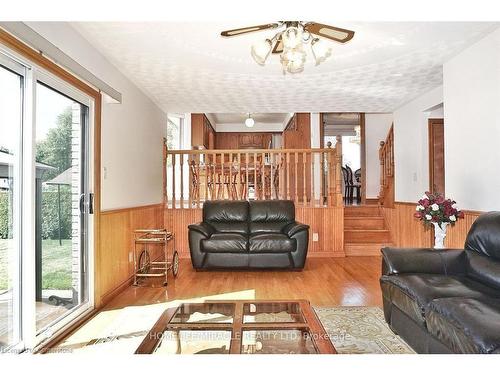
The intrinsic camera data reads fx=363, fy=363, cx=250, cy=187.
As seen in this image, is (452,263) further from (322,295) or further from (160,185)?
(160,185)

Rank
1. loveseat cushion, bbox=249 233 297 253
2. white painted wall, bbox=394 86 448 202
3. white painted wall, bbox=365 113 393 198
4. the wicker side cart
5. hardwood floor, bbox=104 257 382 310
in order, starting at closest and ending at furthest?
hardwood floor, bbox=104 257 382 310
the wicker side cart
loveseat cushion, bbox=249 233 297 253
white painted wall, bbox=394 86 448 202
white painted wall, bbox=365 113 393 198

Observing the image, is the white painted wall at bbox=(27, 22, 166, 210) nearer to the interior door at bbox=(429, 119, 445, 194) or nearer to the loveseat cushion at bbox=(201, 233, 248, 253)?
the loveseat cushion at bbox=(201, 233, 248, 253)

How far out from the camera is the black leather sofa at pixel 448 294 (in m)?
1.66

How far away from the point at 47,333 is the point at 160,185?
3708 mm

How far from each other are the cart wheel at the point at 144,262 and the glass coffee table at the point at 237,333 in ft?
7.90

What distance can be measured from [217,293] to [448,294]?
239cm

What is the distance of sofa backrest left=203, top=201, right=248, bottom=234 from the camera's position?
547cm

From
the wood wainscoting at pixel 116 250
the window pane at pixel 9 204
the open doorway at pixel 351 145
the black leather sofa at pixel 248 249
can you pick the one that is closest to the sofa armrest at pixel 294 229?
the black leather sofa at pixel 248 249

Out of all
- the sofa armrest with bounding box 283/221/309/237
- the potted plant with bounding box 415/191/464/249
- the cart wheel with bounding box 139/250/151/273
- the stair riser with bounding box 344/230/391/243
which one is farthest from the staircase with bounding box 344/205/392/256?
the cart wheel with bounding box 139/250/151/273

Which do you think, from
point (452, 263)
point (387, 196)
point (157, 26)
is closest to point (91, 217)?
point (157, 26)

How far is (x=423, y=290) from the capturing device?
221 centimetres

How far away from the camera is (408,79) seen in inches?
186

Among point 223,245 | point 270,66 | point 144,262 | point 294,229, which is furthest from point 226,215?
point 270,66

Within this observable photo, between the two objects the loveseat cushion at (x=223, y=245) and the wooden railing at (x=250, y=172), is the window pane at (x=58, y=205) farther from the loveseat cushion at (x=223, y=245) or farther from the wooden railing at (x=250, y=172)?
the wooden railing at (x=250, y=172)
